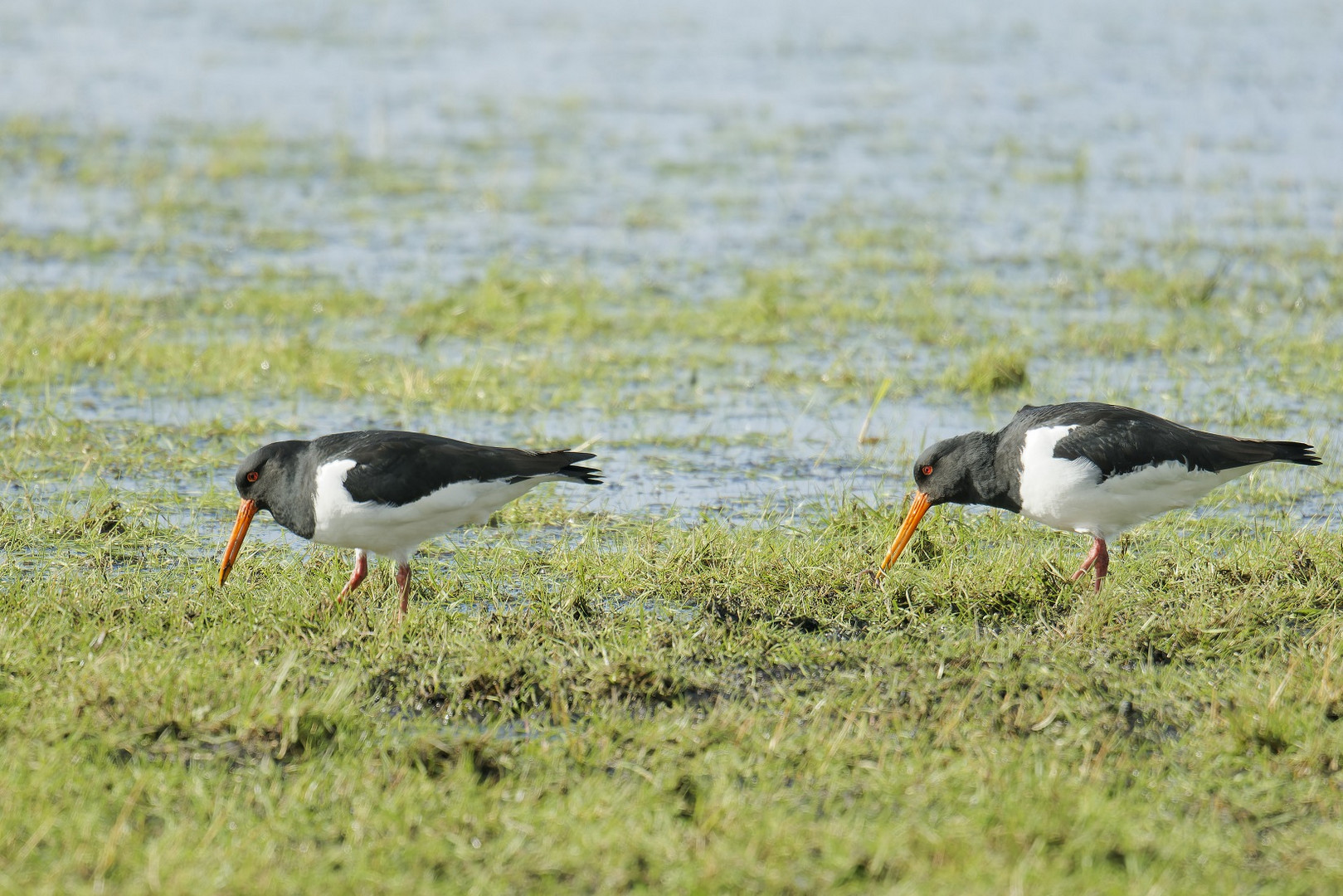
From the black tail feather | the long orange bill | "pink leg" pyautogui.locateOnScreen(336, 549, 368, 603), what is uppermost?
the black tail feather

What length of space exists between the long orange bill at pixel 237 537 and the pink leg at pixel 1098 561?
328cm

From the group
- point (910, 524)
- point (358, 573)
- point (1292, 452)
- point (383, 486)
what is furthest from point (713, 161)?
point (383, 486)

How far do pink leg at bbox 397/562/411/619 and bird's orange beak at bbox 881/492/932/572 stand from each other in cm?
193

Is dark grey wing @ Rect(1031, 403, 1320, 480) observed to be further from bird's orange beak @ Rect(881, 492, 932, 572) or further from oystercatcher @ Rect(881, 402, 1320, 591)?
bird's orange beak @ Rect(881, 492, 932, 572)

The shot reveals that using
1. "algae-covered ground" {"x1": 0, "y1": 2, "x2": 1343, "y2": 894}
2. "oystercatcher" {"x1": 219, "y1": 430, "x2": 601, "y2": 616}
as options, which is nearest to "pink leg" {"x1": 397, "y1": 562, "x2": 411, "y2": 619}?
"oystercatcher" {"x1": 219, "y1": 430, "x2": 601, "y2": 616}

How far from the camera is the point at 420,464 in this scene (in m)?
6.11

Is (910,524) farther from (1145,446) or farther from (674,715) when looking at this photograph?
(674,715)

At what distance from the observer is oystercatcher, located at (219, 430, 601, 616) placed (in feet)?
19.7

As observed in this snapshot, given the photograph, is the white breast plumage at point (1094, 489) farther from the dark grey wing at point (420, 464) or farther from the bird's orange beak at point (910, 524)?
the dark grey wing at point (420, 464)

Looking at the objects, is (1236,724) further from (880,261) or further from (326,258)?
(326,258)

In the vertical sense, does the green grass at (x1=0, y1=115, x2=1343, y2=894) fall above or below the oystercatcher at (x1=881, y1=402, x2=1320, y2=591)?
below

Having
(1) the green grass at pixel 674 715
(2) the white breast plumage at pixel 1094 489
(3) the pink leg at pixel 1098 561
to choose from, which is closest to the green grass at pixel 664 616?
(1) the green grass at pixel 674 715

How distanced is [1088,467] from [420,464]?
258 cm

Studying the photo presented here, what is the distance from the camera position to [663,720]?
5.16 metres
